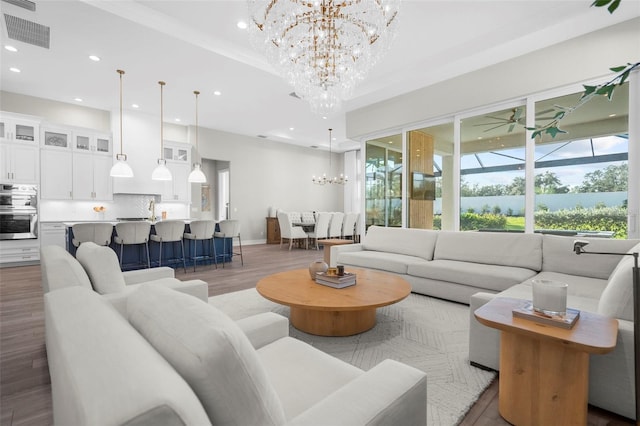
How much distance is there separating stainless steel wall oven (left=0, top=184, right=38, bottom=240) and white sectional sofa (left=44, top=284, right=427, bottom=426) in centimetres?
622

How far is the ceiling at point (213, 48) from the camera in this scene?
134 inches

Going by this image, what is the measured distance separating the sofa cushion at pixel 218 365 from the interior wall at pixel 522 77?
192 inches

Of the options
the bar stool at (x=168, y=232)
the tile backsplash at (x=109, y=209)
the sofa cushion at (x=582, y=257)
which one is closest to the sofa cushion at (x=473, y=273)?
the sofa cushion at (x=582, y=257)

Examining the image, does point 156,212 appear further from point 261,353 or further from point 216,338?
point 216,338

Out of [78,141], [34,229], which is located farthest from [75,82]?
[34,229]

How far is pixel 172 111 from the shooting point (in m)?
6.75

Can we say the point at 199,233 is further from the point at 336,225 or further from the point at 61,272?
the point at 336,225

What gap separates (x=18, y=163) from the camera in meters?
5.41

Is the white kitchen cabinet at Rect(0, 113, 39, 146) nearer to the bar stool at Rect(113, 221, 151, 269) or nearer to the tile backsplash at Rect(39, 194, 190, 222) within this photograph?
the tile backsplash at Rect(39, 194, 190, 222)

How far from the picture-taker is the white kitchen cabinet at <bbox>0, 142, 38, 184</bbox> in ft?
17.3

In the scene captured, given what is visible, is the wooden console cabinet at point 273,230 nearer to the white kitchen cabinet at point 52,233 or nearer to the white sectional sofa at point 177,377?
the white kitchen cabinet at point 52,233

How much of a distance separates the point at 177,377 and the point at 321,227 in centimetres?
781

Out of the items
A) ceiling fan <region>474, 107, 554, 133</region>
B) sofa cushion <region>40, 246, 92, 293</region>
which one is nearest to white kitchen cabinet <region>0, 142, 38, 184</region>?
sofa cushion <region>40, 246, 92, 293</region>

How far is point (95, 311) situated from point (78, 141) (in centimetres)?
696
